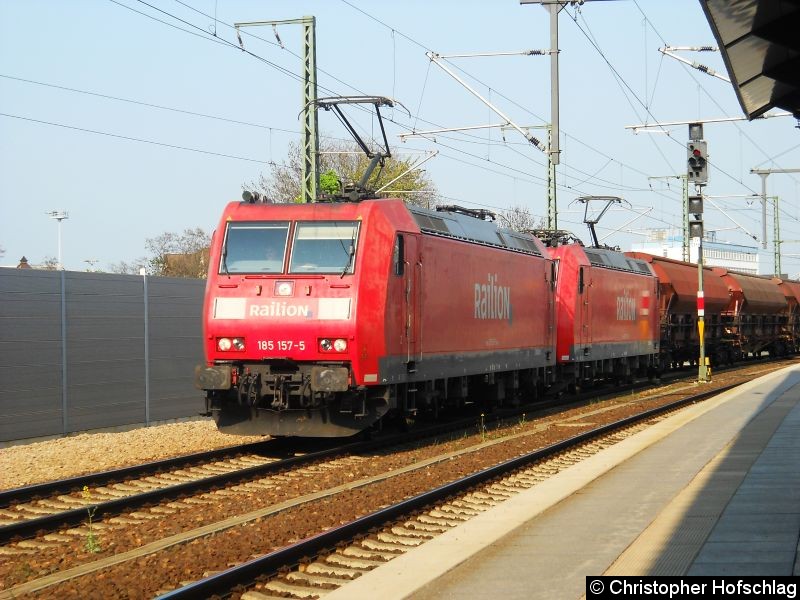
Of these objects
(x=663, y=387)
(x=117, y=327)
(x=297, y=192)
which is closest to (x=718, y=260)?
(x=297, y=192)

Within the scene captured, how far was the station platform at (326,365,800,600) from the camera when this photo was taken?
6879 millimetres

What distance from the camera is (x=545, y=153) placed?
2803 centimetres

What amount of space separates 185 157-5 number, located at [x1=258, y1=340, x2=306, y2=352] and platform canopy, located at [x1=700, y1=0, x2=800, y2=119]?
660 centimetres

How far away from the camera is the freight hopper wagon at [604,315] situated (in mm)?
24828

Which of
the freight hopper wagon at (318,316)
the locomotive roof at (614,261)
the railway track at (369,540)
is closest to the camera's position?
the railway track at (369,540)

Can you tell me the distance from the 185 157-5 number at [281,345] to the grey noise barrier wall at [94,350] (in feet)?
14.4

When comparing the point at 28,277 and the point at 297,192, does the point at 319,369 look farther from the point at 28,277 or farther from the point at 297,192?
the point at 297,192

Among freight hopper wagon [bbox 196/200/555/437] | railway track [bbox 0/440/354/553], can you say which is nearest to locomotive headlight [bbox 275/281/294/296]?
freight hopper wagon [bbox 196/200/555/437]

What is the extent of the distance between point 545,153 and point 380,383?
604 inches

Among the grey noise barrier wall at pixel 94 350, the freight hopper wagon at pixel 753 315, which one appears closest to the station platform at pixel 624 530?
the grey noise barrier wall at pixel 94 350

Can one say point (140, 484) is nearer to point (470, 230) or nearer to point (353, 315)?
point (353, 315)

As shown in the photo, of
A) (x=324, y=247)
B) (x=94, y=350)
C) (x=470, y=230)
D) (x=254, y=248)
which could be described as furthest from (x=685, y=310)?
(x=254, y=248)

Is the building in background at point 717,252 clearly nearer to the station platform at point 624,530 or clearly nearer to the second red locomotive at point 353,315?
the second red locomotive at point 353,315

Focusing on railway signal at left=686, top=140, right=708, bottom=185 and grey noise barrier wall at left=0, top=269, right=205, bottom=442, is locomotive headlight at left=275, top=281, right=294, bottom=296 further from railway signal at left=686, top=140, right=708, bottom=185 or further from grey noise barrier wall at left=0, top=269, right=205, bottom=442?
railway signal at left=686, top=140, right=708, bottom=185
